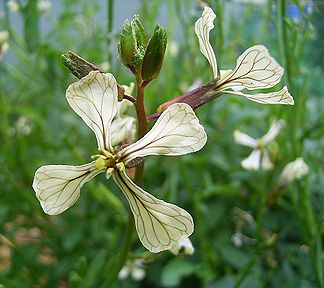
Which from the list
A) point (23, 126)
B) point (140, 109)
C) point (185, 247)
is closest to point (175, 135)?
point (140, 109)

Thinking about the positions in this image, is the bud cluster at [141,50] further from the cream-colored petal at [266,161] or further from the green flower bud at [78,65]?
the cream-colored petal at [266,161]

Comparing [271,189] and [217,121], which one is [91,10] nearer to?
[217,121]

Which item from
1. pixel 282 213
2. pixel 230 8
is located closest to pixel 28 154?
pixel 282 213

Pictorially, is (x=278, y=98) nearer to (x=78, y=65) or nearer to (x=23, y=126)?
(x=78, y=65)

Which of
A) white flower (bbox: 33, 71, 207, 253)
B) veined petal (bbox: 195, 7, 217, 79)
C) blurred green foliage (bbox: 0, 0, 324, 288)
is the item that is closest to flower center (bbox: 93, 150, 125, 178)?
white flower (bbox: 33, 71, 207, 253)

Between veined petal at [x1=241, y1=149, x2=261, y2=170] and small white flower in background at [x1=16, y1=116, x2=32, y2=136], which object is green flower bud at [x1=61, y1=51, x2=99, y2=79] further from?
small white flower in background at [x1=16, y1=116, x2=32, y2=136]

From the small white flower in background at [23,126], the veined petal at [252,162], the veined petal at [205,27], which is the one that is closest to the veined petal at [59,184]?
the veined petal at [205,27]
